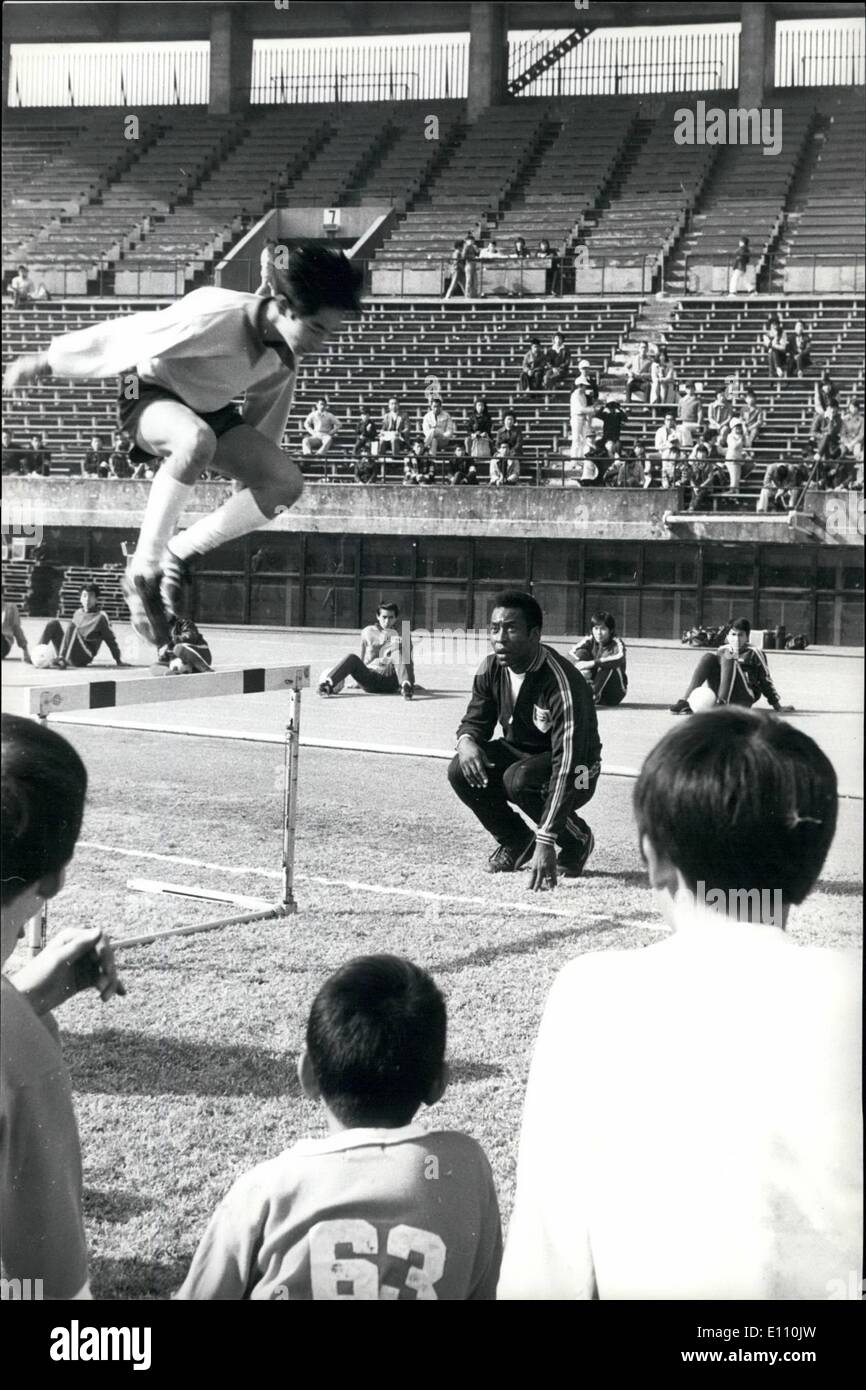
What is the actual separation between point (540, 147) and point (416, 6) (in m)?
0.40

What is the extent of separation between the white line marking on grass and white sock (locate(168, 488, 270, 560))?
3613 mm

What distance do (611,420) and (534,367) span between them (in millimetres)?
228

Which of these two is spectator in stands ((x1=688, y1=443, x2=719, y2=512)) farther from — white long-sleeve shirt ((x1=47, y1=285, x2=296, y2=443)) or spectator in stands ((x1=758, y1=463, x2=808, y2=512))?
white long-sleeve shirt ((x1=47, y1=285, x2=296, y2=443))

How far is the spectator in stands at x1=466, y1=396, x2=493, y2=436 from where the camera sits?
9.94 feet

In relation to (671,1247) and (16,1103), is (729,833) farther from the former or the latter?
(16,1103)

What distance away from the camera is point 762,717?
211cm

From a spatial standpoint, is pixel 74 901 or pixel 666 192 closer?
pixel 666 192

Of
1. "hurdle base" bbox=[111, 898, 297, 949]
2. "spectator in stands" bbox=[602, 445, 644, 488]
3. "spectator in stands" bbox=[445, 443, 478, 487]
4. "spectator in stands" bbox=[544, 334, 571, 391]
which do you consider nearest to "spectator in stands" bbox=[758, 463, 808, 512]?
"spectator in stands" bbox=[602, 445, 644, 488]

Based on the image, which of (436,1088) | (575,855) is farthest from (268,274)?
(575,855)

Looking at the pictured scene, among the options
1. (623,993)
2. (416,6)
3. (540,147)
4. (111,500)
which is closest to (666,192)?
(540,147)

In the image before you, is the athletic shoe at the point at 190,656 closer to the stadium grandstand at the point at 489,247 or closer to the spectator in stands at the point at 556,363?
the stadium grandstand at the point at 489,247

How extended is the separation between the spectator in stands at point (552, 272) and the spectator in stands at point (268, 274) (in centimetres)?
85

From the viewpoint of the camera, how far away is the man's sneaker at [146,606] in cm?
244

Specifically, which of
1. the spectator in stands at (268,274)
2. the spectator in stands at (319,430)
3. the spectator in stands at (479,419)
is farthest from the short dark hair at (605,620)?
the spectator in stands at (268,274)
